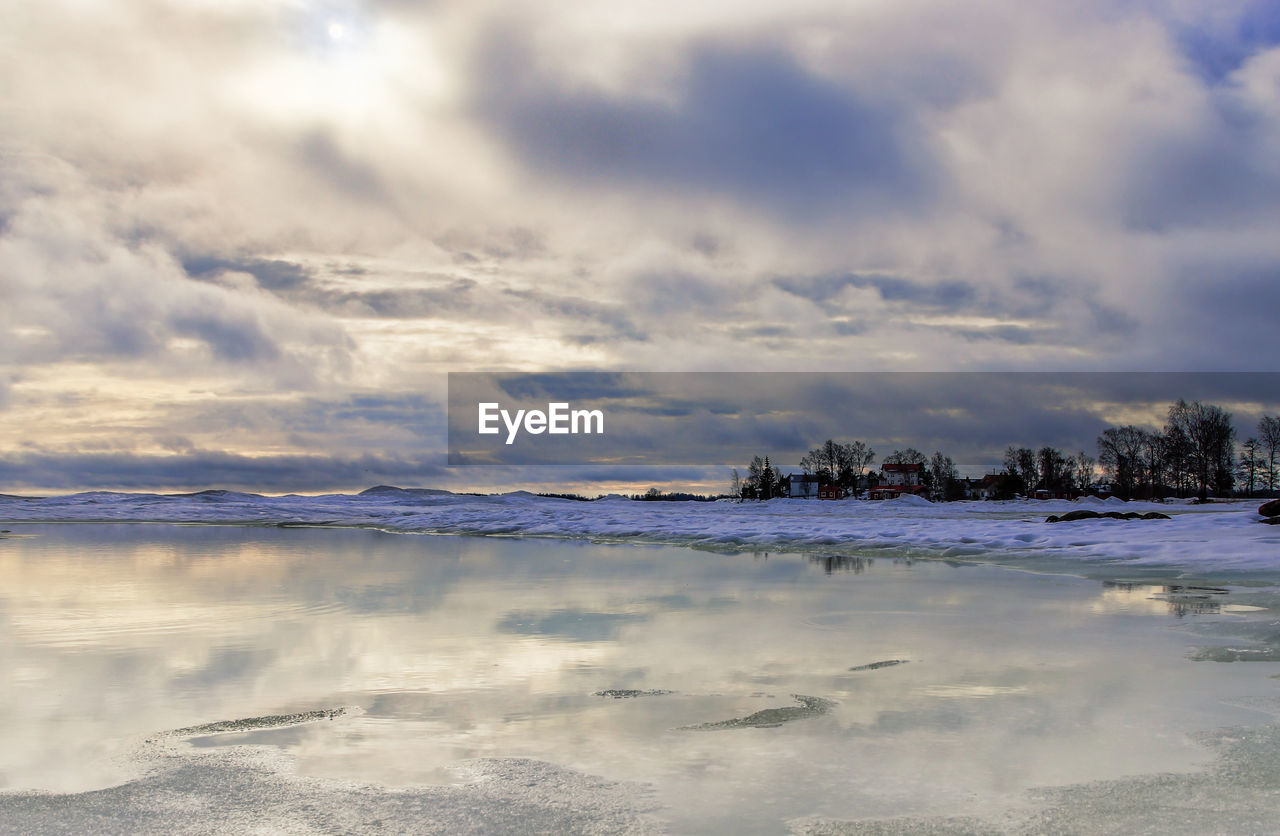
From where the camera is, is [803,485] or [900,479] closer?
[900,479]

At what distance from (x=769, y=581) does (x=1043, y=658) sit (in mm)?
5448

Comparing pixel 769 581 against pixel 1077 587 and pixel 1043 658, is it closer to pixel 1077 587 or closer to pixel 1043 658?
pixel 1077 587

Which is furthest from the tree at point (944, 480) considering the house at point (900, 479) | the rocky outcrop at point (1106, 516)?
the rocky outcrop at point (1106, 516)

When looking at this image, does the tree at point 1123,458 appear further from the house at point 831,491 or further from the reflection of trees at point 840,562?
the reflection of trees at point 840,562

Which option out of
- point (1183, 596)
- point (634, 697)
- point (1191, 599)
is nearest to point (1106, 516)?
point (1183, 596)

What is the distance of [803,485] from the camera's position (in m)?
121

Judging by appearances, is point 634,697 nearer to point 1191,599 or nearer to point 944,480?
point 1191,599

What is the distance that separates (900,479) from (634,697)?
11786cm

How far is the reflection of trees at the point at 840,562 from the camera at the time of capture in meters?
13.3

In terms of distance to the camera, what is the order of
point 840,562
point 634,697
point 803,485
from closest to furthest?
point 634,697 < point 840,562 < point 803,485

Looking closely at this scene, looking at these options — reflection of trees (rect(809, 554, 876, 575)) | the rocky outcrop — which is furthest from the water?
the rocky outcrop

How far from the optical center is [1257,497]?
81.8 meters

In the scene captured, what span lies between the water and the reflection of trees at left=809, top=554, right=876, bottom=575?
283cm

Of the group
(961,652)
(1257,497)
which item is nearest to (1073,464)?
(1257,497)
